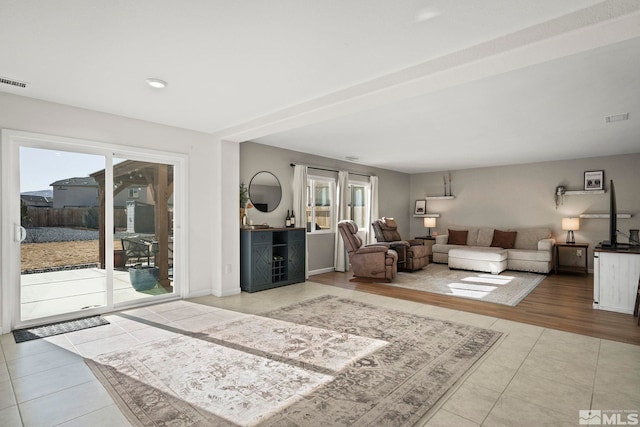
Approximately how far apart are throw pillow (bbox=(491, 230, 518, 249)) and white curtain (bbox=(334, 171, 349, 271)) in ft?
12.0

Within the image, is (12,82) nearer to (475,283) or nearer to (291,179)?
(291,179)

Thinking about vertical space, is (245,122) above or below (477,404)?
above

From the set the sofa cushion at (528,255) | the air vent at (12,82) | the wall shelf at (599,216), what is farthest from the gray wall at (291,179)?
the wall shelf at (599,216)

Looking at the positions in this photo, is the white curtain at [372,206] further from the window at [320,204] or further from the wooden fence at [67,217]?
the wooden fence at [67,217]

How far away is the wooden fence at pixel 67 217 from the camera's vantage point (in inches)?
148

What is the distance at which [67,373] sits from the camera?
262 cm

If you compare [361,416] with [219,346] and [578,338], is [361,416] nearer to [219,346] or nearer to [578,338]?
[219,346]

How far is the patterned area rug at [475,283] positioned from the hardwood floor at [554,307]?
7.1 inches

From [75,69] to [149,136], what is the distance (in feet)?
5.37

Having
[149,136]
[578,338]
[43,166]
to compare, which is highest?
[149,136]

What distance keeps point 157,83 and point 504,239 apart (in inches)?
306

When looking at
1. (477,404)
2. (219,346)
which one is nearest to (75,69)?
(219,346)

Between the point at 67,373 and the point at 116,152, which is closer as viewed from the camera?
the point at 67,373

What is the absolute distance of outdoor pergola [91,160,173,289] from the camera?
4.43m
